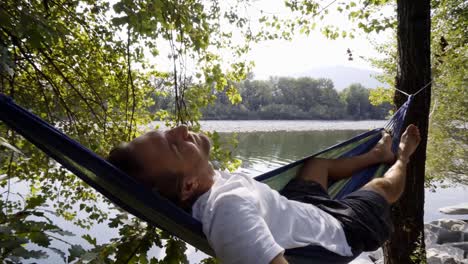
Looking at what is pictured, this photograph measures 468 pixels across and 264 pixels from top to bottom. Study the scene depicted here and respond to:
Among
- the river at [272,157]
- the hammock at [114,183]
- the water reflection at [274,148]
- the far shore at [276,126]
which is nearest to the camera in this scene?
the hammock at [114,183]

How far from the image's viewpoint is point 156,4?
1.54 metres

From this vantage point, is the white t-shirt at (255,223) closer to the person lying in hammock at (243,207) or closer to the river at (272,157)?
the person lying in hammock at (243,207)

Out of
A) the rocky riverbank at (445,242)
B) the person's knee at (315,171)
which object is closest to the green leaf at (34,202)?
the person's knee at (315,171)

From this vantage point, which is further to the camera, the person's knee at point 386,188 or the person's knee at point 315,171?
the person's knee at point 315,171

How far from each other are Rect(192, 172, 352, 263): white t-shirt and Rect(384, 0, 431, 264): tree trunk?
4.64 feet

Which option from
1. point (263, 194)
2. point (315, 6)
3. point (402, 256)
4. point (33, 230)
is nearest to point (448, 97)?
point (315, 6)

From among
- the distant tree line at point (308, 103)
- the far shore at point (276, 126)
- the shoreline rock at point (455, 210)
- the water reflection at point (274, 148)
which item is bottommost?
the shoreline rock at point (455, 210)

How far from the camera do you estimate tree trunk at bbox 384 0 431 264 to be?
2502 millimetres

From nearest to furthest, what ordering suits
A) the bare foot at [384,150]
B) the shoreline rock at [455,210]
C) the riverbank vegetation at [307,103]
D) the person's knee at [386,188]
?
the person's knee at [386,188]
the bare foot at [384,150]
the shoreline rock at [455,210]
the riverbank vegetation at [307,103]

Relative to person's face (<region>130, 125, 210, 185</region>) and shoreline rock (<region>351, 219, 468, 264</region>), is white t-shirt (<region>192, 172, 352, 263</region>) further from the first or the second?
shoreline rock (<region>351, 219, 468, 264</region>)

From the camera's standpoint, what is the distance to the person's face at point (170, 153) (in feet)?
4.28

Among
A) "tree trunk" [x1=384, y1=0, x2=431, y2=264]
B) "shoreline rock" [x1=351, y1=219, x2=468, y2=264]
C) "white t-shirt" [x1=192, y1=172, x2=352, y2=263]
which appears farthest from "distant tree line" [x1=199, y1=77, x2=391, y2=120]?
"white t-shirt" [x1=192, y1=172, x2=352, y2=263]

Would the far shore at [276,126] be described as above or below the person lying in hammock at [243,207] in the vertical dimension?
below

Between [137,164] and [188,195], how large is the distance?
0.75ft
